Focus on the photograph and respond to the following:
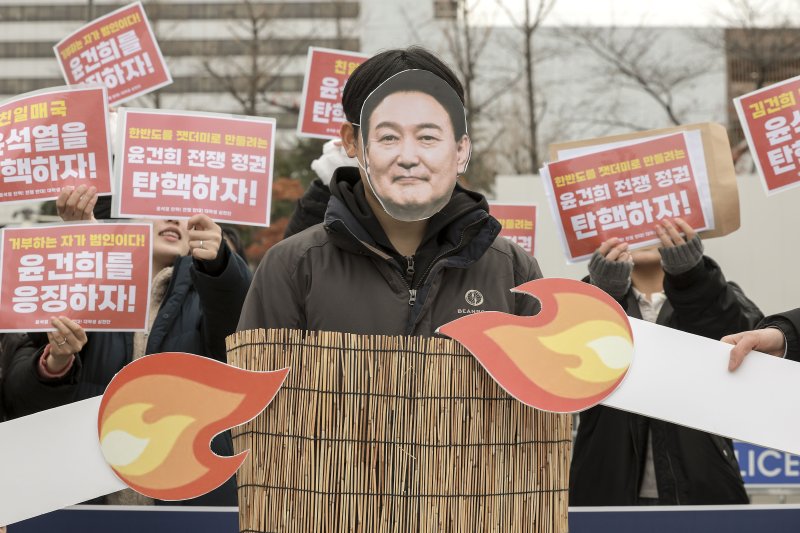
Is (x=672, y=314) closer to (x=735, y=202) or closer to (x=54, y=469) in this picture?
(x=735, y=202)

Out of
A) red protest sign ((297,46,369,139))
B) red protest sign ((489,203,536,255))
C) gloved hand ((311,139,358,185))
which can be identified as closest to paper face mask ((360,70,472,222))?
gloved hand ((311,139,358,185))

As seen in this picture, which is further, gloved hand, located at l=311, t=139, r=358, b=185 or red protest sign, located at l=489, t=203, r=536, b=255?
red protest sign, located at l=489, t=203, r=536, b=255

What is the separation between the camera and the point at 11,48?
107ft

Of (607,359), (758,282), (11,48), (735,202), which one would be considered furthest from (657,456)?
(11,48)

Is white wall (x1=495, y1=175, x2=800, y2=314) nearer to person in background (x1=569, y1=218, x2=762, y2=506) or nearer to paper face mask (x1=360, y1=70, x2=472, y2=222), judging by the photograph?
person in background (x1=569, y1=218, x2=762, y2=506)

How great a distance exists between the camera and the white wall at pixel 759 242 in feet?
35.9

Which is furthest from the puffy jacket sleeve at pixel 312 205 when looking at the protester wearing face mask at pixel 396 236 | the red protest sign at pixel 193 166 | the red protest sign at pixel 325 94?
the protester wearing face mask at pixel 396 236

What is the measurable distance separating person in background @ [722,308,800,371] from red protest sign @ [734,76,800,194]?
132 centimetres

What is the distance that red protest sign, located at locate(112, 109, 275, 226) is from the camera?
13.4ft

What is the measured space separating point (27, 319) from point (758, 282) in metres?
8.82

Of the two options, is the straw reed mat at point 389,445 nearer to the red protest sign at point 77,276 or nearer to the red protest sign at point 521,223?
the red protest sign at point 77,276

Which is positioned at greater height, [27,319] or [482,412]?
[27,319]

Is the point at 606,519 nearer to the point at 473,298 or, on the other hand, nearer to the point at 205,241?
the point at 473,298

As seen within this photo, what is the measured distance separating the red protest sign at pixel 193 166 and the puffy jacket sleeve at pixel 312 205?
0.28 meters
